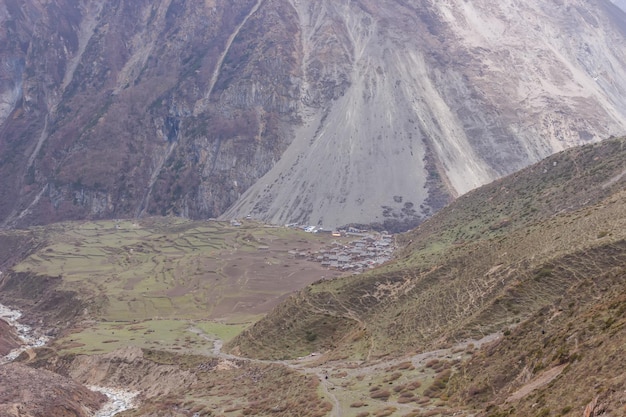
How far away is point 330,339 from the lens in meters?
64.7

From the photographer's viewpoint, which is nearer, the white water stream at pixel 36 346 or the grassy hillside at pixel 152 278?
the white water stream at pixel 36 346

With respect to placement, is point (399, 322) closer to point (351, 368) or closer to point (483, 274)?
point (351, 368)

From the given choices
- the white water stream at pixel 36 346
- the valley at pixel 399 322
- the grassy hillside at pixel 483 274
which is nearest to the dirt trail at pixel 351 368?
the valley at pixel 399 322

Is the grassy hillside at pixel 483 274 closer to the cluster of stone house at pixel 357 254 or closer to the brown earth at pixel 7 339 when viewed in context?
the cluster of stone house at pixel 357 254

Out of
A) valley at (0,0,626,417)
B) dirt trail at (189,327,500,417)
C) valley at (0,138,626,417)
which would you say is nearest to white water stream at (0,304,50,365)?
valley at (0,0,626,417)

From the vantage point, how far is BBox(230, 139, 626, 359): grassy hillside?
47.5 metres

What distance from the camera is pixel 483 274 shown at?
183ft

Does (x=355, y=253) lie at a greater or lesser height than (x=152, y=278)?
greater

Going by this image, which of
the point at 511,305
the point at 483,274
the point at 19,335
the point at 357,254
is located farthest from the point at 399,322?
the point at 357,254

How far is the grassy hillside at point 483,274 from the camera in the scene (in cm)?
4750

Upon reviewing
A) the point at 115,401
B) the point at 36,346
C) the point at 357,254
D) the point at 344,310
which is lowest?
the point at 36,346

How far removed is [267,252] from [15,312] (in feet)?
163

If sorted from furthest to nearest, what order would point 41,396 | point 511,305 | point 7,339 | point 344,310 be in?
point 7,339 < point 344,310 < point 41,396 < point 511,305

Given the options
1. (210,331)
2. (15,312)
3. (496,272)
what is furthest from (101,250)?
(496,272)
